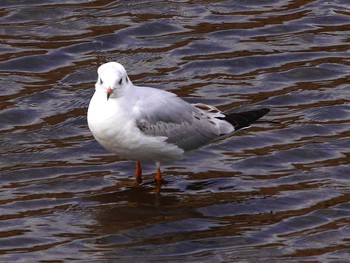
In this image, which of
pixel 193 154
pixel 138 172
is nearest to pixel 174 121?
pixel 138 172

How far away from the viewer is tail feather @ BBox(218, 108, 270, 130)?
11.3 meters

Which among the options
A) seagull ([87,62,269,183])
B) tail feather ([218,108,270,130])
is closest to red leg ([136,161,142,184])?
seagull ([87,62,269,183])

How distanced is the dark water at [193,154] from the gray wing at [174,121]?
0.35m

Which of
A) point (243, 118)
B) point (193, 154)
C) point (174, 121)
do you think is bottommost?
point (193, 154)

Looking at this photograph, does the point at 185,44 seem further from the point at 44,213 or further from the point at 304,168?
the point at 44,213

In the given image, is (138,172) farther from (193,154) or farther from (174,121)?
(193,154)

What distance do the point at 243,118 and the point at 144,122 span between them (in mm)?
1311

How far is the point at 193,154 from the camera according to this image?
11547mm

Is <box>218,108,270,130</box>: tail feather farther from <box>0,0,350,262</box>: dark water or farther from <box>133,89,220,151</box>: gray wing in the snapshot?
<box>0,0,350,262</box>: dark water

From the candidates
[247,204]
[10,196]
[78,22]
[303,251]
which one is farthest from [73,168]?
[78,22]

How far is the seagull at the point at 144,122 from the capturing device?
1022 centimetres

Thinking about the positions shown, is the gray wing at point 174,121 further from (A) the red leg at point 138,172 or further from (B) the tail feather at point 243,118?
(A) the red leg at point 138,172

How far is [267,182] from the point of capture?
10750 mm

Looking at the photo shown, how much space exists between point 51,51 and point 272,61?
248 centimetres
